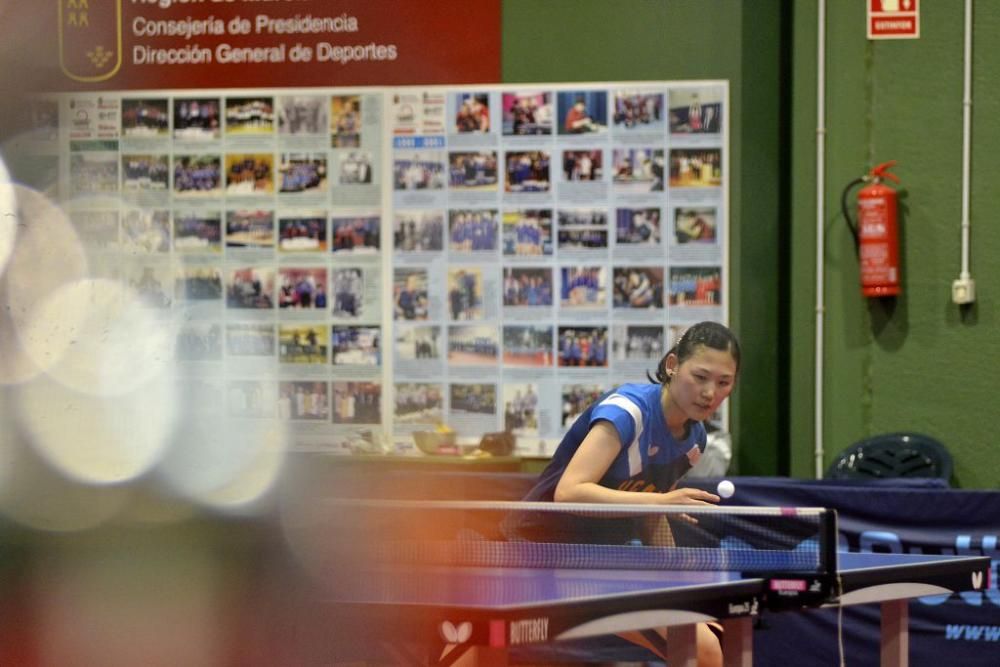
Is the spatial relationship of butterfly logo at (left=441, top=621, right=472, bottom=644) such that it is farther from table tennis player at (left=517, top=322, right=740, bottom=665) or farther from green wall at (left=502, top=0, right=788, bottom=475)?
green wall at (left=502, top=0, right=788, bottom=475)

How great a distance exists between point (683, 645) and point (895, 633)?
85cm

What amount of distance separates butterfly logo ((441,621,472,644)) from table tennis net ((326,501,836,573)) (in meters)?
0.67

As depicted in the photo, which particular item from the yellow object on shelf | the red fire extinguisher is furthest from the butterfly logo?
the red fire extinguisher

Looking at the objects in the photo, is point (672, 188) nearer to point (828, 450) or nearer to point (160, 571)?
point (828, 450)

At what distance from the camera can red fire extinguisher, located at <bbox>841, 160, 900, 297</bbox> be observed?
6.95 m

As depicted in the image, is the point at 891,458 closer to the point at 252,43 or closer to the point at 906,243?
the point at 906,243

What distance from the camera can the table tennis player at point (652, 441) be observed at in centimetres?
359

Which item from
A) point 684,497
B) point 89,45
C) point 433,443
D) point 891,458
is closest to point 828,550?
point 684,497

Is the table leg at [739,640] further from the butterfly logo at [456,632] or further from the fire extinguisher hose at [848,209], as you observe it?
the fire extinguisher hose at [848,209]

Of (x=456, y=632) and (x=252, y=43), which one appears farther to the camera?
(x=252, y=43)

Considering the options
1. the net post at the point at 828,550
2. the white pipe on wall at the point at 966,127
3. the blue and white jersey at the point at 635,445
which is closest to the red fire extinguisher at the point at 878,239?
the white pipe on wall at the point at 966,127

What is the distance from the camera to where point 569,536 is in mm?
3352

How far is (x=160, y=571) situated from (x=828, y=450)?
3.77 metres

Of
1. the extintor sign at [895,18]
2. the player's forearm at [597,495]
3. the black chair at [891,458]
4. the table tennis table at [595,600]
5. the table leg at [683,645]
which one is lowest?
the black chair at [891,458]
